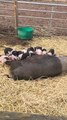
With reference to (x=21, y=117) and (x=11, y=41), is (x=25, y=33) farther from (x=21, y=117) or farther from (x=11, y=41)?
(x=21, y=117)

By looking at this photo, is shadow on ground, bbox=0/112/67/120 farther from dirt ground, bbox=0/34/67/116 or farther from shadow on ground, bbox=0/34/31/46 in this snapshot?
shadow on ground, bbox=0/34/31/46

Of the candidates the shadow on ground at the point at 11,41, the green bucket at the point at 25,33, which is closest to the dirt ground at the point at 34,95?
the shadow on ground at the point at 11,41

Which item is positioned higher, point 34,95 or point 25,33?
point 25,33

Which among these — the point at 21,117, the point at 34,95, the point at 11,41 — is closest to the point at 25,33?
the point at 11,41

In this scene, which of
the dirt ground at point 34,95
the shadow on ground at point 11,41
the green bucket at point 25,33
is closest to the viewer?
the dirt ground at point 34,95

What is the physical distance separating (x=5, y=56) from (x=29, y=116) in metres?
2.21

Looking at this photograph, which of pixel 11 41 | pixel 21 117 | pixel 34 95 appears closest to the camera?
pixel 21 117

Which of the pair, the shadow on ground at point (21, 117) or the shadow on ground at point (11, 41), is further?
the shadow on ground at point (11, 41)

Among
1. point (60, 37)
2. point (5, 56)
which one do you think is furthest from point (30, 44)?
point (5, 56)

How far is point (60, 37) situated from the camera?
27.4ft

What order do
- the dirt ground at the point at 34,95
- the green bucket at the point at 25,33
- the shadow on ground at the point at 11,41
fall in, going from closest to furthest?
the dirt ground at the point at 34,95 < the shadow on ground at the point at 11,41 < the green bucket at the point at 25,33

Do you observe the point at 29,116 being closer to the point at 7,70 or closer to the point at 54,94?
the point at 54,94

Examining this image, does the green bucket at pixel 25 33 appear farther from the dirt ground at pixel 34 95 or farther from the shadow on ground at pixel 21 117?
the shadow on ground at pixel 21 117

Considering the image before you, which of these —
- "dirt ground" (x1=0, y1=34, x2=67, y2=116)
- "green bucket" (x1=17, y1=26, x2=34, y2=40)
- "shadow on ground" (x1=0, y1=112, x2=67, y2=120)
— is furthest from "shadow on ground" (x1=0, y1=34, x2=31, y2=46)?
"shadow on ground" (x1=0, y1=112, x2=67, y2=120)
